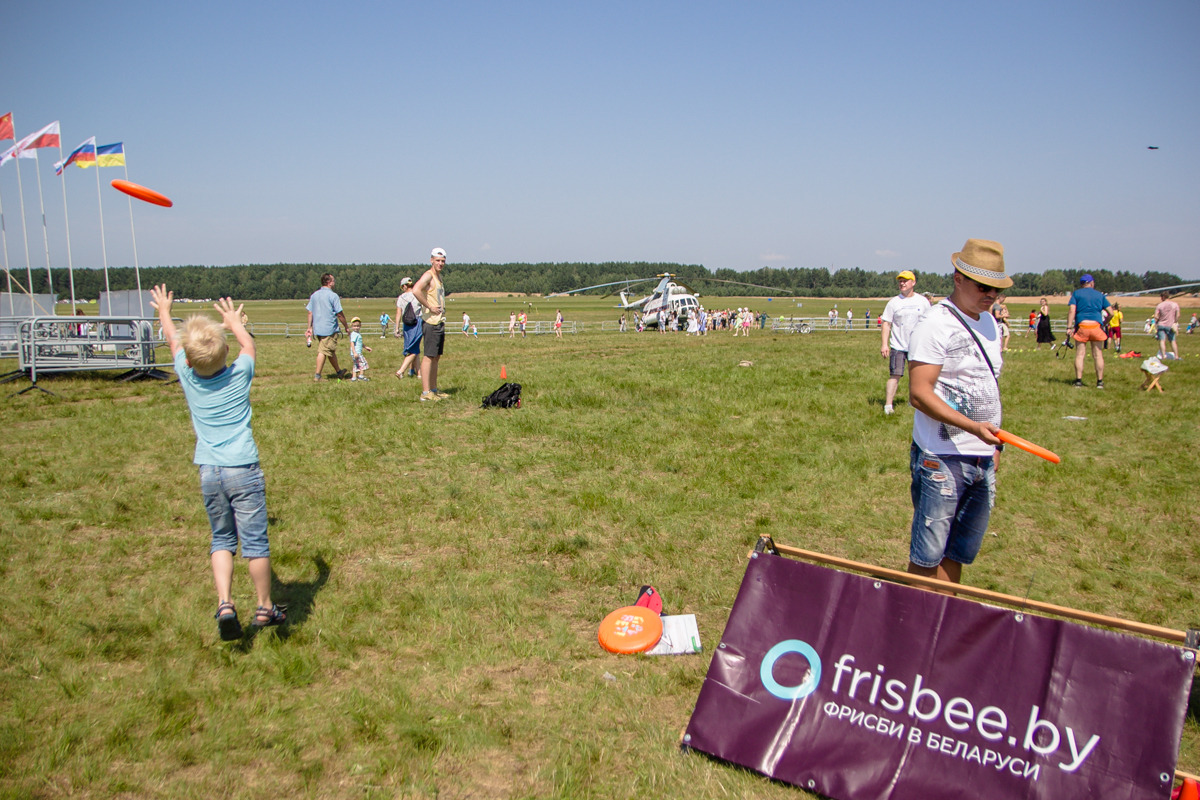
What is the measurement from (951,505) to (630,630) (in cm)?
195

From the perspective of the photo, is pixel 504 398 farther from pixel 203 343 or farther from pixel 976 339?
pixel 976 339

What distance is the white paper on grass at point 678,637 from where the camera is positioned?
4270 millimetres

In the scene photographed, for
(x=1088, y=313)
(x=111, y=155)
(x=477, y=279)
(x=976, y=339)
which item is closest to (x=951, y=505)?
(x=976, y=339)

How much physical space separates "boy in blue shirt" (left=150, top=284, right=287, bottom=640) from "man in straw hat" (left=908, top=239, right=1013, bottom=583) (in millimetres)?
3769

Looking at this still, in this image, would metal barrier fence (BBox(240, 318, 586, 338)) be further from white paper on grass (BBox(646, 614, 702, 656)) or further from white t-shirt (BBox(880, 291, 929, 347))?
white paper on grass (BBox(646, 614, 702, 656))

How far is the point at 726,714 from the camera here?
3336 millimetres

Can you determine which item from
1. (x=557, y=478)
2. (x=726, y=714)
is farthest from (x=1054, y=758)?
(x=557, y=478)

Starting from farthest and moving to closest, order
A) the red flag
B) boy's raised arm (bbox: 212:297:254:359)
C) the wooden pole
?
the red flag, boy's raised arm (bbox: 212:297:254:359), the wooden pole

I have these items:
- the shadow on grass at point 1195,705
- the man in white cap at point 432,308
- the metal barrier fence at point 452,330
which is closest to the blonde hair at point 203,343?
the shadow on grass at point 1195,705

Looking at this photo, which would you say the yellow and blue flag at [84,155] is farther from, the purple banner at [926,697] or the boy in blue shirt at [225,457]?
the purple banner at [926,697]

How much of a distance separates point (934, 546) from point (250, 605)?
426cm

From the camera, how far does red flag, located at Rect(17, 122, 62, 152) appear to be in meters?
22.9

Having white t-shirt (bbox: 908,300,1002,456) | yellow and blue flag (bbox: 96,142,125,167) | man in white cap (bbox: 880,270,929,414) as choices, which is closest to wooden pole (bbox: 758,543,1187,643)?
white t-shirt (bbox: 908,300,1002,456)

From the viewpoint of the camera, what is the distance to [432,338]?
1184 cm
